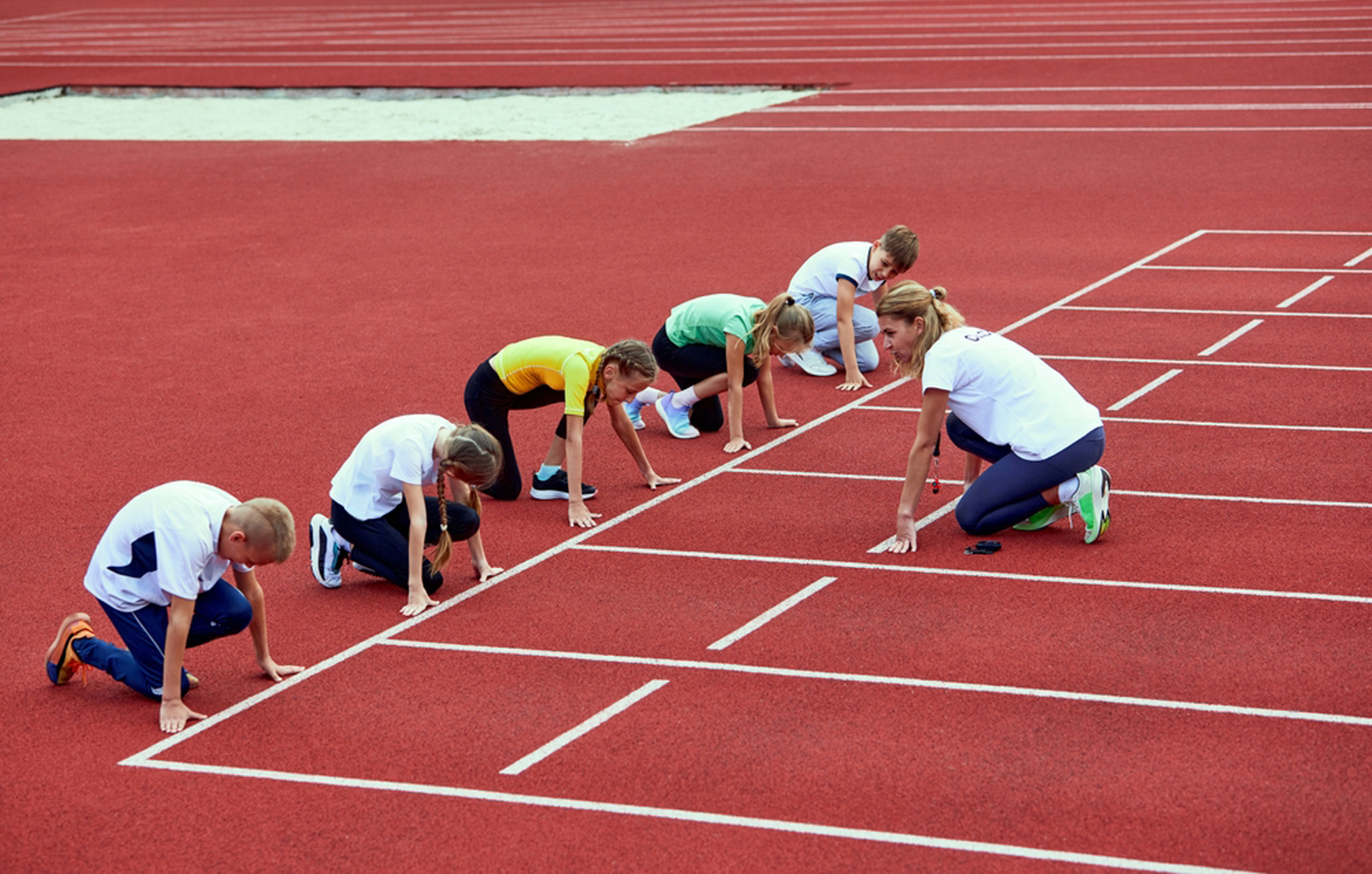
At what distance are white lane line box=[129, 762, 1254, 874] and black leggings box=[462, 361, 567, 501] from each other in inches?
114

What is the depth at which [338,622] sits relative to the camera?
6.30 metres

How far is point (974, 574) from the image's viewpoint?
255 inches

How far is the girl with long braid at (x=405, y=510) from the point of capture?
6102 mm

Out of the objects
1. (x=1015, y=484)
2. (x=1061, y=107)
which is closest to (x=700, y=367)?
(x=1015, y=484)

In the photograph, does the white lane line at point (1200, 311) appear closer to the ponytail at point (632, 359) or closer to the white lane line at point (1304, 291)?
the white lane line at point (1304, 291)

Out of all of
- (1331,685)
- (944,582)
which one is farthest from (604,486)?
(1331,685)

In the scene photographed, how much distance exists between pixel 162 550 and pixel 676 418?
4.10m

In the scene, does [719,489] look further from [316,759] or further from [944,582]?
[316,759]

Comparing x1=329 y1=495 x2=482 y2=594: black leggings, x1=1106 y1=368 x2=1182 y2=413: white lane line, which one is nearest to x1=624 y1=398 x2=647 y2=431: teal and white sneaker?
x1=329 y1=495 x2=482 y2=594: black leggings

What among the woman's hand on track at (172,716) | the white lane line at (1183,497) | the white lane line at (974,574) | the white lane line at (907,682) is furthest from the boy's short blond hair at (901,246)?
the woman's hand on track at (172,716)

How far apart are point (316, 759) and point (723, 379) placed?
4162 millimetres

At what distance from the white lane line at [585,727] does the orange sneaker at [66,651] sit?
1983 mm

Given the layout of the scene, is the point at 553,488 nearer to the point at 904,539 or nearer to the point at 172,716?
the point at 904,539

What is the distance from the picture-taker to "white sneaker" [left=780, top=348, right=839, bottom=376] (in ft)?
32.5
